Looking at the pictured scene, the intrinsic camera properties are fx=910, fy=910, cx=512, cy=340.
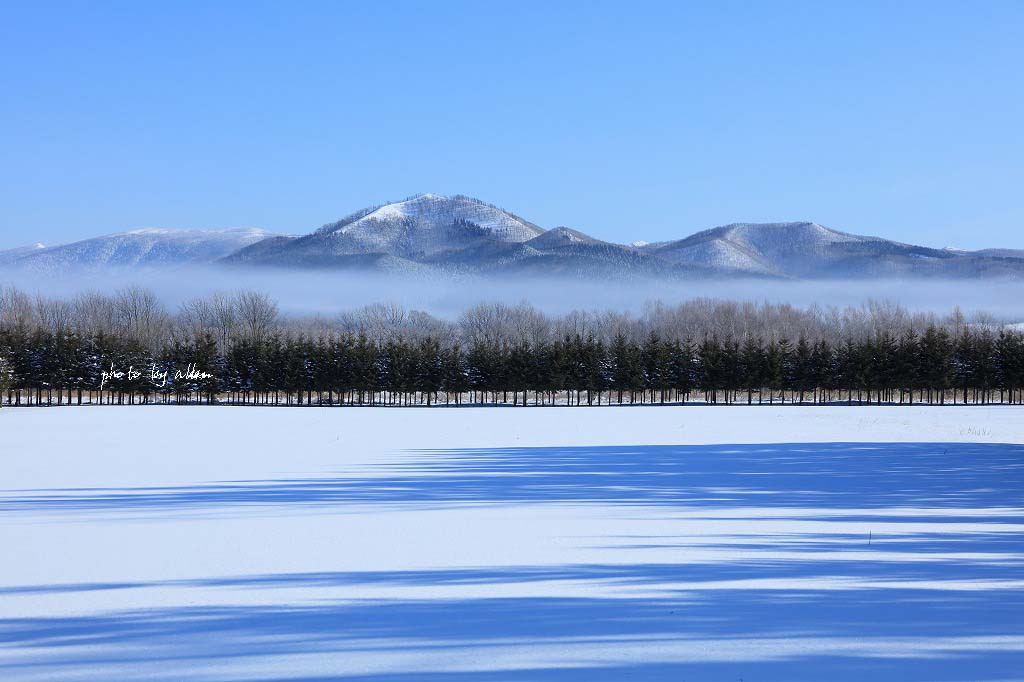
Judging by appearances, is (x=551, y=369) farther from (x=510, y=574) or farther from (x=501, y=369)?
(x=510, y=574)

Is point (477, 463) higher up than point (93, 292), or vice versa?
point (93, 292)

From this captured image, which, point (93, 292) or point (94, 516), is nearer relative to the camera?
point (94, 516)

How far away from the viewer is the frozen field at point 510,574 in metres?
6.56

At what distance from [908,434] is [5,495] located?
2919 cm

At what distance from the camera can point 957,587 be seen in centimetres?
844

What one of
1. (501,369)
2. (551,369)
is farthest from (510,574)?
(551,369)

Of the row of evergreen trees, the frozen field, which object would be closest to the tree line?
the row of evergreen trees

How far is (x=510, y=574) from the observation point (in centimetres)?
916

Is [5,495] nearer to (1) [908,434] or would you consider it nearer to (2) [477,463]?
(2) [477,463]

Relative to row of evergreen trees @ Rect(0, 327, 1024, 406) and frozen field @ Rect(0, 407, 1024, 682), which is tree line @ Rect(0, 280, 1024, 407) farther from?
frozen field @ Rect(0, 407, 1024, 682)

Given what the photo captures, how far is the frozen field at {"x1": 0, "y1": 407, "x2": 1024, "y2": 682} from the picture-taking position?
656 cm

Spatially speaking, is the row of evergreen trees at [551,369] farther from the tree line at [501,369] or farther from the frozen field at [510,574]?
the frozen field at [510,574]

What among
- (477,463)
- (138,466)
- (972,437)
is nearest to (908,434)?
(972,437)

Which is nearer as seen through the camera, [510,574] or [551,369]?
[510,574]
